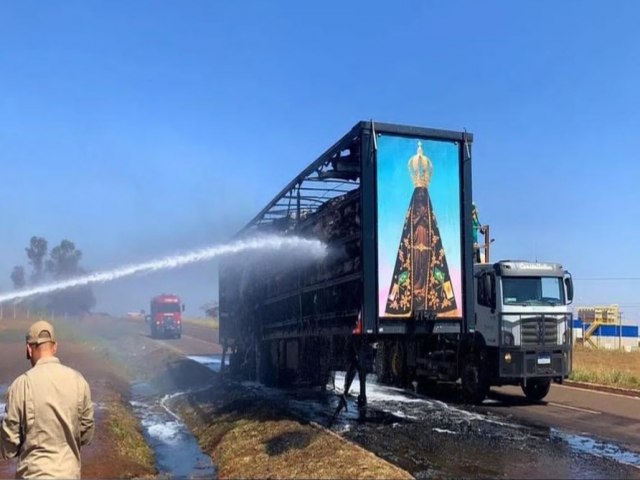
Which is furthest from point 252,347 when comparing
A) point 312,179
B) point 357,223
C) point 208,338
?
point 208,338

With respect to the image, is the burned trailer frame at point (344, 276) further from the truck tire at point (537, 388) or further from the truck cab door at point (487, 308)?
the truck tire at point (537, 388)

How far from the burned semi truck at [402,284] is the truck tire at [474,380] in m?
0.02

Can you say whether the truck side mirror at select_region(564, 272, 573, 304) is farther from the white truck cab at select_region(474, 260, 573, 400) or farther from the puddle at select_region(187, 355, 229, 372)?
the puddle at select_region(187, 355, 229, 372)

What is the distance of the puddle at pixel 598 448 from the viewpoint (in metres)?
9.07

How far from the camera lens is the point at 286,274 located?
14.9 metres

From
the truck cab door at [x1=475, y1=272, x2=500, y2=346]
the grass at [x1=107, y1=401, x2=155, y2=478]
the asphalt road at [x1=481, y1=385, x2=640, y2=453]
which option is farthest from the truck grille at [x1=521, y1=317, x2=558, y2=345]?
the grass at [x1=107, y1=401, x2=155, y2=478]

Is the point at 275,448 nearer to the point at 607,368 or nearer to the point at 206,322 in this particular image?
the point at 607,368

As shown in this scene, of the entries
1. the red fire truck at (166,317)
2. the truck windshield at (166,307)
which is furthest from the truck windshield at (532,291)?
the truck windshield at (166,307)

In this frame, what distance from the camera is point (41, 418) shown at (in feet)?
13.8

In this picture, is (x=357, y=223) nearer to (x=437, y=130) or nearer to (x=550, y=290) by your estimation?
(x=437, y=130)

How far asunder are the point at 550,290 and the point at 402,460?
7.33m

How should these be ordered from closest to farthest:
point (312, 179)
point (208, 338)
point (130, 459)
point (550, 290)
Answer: point (130, 459) → point (312, 179) → point (550, 290) → point (208, 338)

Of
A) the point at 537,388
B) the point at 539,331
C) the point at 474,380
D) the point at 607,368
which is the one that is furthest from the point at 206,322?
the point at 539,331

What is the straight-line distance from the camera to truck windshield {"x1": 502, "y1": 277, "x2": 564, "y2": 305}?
47.3 feet
